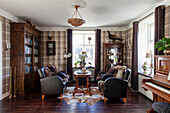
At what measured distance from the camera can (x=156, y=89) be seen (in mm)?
2277

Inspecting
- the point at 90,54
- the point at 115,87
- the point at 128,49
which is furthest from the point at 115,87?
the point at 90,54

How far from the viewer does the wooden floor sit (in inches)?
115

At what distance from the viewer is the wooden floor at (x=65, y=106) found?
2.92m

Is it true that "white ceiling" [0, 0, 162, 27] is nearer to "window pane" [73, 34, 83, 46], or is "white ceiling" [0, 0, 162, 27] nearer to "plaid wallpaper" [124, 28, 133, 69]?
"plaid wallpaper" [124, 28, 133, 69]

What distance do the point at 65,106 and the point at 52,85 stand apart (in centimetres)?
79

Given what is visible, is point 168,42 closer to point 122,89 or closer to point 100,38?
point 122,89

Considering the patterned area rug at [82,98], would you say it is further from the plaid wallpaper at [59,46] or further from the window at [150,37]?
the window at [150,37]

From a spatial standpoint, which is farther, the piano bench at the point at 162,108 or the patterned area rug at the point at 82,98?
the patterned area rug at the point at 82,98

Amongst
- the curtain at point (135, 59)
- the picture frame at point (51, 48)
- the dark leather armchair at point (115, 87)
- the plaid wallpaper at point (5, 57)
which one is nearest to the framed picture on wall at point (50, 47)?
the picture frame at point (51, 48)

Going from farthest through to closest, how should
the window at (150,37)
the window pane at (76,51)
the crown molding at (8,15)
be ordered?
1. the window pane at (76,51)
2. the window at (150,37)
3. the crown molding at (8,15)

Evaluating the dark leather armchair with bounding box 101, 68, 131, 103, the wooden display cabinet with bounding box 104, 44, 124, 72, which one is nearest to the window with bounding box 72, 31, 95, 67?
the wooden display cabinet with bounding box 104, 44, 124, 72

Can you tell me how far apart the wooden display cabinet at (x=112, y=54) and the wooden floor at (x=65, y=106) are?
220 cm

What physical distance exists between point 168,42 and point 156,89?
0.99 metres

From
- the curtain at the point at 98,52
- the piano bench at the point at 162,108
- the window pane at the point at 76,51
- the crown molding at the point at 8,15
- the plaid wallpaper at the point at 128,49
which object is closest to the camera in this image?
the piano bench at the point at 162,108
